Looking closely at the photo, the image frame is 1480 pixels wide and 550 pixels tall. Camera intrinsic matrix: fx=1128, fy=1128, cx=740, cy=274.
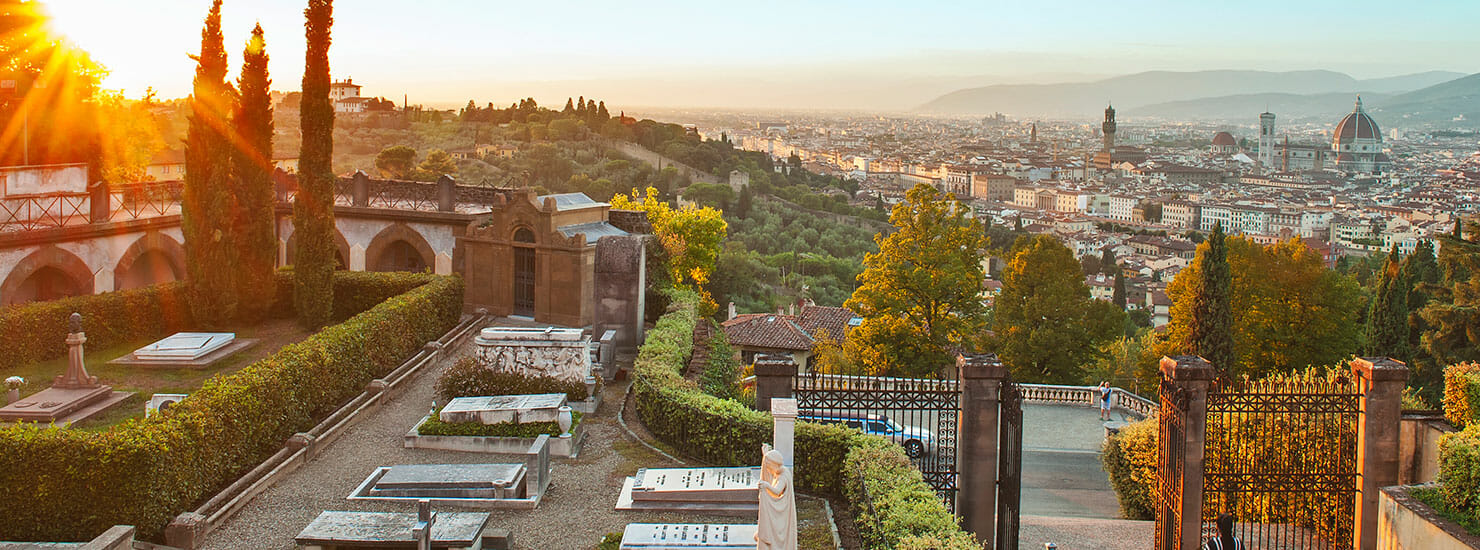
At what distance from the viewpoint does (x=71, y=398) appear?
1274 cm

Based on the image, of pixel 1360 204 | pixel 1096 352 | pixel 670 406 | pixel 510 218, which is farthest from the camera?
pixel 1360 204

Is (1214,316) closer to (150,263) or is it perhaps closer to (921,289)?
(921,289)

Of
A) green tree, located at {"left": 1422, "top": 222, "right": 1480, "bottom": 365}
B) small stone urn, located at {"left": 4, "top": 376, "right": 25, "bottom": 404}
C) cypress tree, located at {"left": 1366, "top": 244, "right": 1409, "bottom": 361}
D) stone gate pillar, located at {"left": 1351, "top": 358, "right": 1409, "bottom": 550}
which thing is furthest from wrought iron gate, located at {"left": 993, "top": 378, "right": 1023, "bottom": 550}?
cypress tree, located at {"left": 1366, "top": 244, "right": 1409, "bottom": 361}

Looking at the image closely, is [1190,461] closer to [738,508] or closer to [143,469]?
[738,508]

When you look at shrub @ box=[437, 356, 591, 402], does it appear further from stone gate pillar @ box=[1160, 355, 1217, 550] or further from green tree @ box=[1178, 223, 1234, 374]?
green tree @ box=[1178, 223, 1234, 374]

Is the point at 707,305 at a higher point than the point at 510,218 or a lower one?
lower

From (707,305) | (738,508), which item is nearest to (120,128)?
(707,305)

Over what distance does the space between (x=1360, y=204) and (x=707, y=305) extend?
184m

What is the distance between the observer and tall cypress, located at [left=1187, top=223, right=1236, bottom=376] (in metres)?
27.0

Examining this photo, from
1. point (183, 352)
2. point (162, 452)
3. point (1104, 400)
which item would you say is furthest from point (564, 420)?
point (1104, 400)

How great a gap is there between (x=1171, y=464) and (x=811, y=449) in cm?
352

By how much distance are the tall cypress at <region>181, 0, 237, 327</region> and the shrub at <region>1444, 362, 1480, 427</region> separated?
16886 mm

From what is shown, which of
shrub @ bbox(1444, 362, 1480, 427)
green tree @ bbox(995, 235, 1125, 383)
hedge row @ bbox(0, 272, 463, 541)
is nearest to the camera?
hedge row @ bbox(0, 272, 463, 541)

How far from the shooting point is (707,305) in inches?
956
